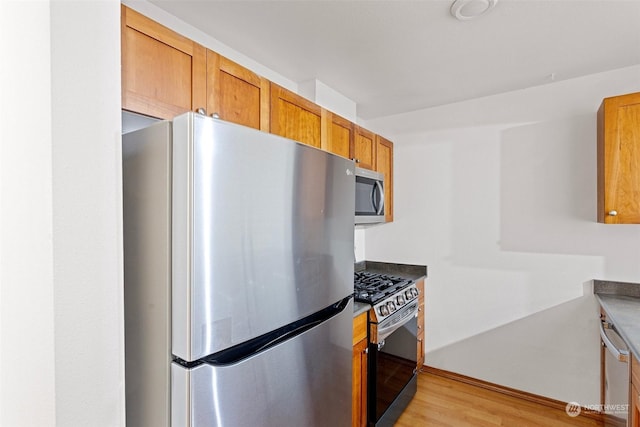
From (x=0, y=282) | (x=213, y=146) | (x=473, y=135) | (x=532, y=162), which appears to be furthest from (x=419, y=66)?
(x=0, y=282)

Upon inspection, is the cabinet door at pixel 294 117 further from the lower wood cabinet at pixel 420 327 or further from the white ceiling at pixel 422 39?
the lower wood cabinet at pixel 420 327

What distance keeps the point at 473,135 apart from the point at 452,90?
0.44 metres

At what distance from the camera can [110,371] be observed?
84 centimetres

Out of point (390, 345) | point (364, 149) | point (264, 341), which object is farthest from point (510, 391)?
point (264, 341)

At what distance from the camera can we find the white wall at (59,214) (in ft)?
2.42

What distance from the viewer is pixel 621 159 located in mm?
2000

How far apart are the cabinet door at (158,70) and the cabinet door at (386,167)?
1.79 m

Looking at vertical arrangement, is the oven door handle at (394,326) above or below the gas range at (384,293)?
below

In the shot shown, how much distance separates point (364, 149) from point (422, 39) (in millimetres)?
905

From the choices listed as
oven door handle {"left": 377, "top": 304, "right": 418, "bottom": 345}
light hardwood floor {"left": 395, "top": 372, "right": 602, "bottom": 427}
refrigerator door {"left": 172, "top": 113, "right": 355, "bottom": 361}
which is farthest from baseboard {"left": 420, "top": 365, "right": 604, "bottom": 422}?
refrigerator door {"left": 172, "top": 113, "right": 355, "bottom": 361}

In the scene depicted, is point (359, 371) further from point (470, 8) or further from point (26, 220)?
point (470, 8)

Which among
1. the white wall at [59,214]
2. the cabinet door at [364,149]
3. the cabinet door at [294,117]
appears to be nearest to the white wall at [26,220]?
the white wall at [59,214]

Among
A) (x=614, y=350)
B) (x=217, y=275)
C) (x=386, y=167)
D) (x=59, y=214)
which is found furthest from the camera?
(x=386, y=167)

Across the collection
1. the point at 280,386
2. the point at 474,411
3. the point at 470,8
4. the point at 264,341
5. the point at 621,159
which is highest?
the point at 470,8
